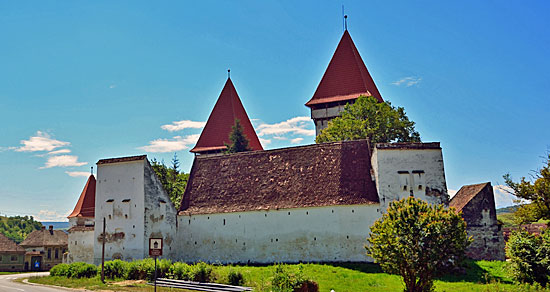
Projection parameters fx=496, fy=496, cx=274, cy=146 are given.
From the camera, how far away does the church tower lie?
44.0 meters

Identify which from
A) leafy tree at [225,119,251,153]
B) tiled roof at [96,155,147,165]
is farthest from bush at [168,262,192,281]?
leafy tree at [225,119,251,153]

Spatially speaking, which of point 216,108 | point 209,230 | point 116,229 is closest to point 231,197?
point 209,230

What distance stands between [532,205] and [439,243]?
9985 mm

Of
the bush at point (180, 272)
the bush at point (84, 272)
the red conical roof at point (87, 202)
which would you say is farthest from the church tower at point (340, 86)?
the bush at point (180, 272)

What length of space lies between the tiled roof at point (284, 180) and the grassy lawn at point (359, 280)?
390 centimetres

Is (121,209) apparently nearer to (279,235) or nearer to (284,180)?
(279,235)

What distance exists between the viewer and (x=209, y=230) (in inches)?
1159

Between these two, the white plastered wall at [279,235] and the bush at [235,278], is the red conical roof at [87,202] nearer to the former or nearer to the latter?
the white plastered wall at [279,235]

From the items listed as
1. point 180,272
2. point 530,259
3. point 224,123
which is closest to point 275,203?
point 180,272

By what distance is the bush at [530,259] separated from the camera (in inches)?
762

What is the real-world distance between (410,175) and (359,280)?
7216mm

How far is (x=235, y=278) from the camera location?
2006cm

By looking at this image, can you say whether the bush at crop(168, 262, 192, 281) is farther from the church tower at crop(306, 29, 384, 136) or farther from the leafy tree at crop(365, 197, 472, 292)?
the church tower at crop(306, 29, 384, 136)

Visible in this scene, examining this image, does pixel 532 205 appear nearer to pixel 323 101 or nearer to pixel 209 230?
pixel 209 230
